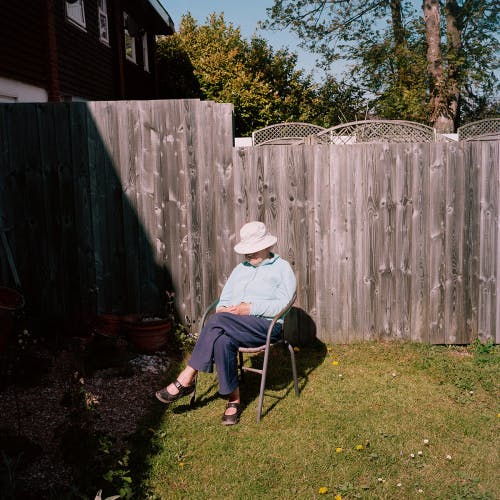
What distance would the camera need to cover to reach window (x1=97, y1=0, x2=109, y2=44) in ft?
46.9

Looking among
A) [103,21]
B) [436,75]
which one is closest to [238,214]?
[103,21]

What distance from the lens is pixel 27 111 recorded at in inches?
217

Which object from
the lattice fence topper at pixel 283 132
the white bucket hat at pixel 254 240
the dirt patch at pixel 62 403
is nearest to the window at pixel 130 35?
the lattice fence topper at pixel 283 132

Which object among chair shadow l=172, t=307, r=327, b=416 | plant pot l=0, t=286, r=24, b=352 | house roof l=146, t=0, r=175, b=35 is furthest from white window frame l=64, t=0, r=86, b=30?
chair shadow l=172, t=307, r=327, b=416

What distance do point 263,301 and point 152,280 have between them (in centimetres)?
163

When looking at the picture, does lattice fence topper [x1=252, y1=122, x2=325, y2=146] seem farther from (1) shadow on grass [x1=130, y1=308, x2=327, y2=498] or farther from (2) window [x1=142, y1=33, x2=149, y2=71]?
(1) shadow on grass [x1=130, y1=308, x2=327, y2=498]

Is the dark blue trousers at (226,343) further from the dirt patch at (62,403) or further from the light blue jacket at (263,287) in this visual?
the dirt patch at (62,403)

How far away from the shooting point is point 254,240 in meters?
4.63

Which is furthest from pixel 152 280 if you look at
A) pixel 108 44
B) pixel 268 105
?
pixel 268 105

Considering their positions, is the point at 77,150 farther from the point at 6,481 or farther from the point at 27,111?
the point at 6,481

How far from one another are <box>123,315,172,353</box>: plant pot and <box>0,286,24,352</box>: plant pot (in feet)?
3.13

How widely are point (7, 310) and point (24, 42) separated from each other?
640cm

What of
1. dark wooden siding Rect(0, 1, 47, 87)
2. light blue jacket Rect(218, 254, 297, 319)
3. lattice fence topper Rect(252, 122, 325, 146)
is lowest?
light blue jacket Rect(218, 254, 297, 319)

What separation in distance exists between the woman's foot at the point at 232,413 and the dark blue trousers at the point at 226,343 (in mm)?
136
